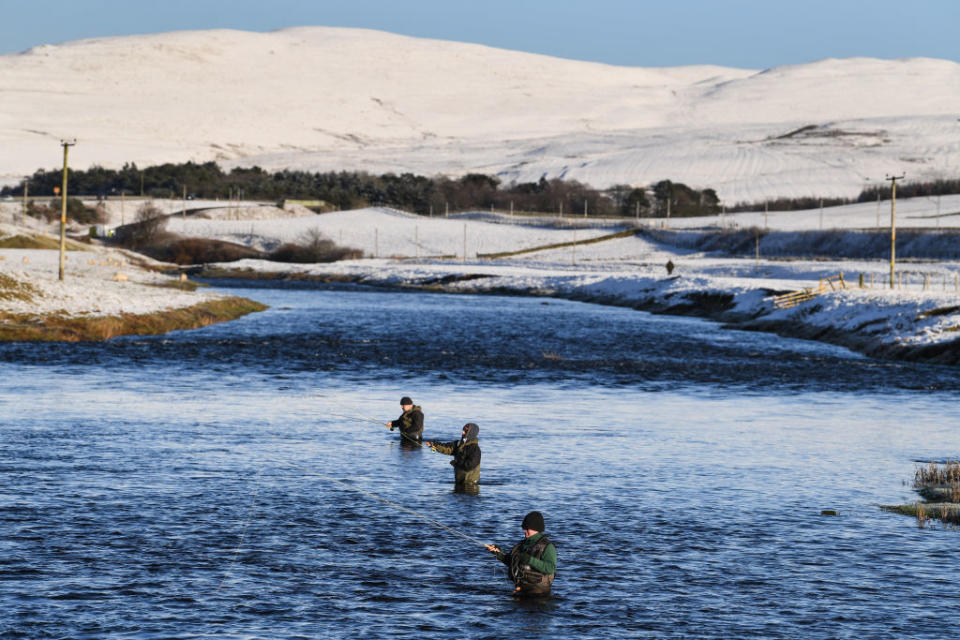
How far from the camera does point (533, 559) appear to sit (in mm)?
18062

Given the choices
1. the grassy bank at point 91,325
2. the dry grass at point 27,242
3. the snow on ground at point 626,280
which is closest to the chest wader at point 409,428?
the grassy bank at point 91,325

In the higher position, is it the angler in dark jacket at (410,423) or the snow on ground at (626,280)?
the snow on ground at (626,280)

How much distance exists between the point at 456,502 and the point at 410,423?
5896 mm

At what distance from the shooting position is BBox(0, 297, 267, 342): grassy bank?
203ft

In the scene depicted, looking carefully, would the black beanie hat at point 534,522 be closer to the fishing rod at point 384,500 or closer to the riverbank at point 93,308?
the fishing rod at point 384,500

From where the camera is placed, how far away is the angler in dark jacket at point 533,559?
711 inches

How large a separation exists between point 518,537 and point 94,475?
10.1 m

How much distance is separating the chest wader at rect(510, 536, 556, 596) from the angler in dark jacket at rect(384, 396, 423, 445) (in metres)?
12.2

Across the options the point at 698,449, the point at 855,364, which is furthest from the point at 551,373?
the point at 698,449

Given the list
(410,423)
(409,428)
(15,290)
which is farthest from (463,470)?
(15,290)

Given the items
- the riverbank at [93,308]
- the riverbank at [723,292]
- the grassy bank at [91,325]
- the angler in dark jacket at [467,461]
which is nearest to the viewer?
the angler in dark jacket at [467,461]

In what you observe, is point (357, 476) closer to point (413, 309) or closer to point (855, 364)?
point (855, 364)

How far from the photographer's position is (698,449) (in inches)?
1307

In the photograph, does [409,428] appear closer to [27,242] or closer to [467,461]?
[467,461]
